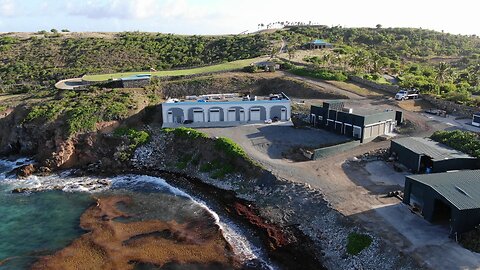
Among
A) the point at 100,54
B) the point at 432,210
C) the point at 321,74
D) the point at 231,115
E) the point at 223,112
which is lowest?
the point at 432,210

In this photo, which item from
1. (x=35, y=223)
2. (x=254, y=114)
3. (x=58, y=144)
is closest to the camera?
(x=35, y=223)

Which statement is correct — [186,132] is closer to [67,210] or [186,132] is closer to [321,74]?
[67,210]

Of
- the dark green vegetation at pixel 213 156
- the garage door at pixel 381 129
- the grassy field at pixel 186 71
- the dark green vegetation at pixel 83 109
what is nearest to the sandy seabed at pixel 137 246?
the dark green vegetation at pixel 213 156

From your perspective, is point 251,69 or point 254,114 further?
point 251,69

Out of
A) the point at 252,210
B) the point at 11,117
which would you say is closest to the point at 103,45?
the point at 11,117

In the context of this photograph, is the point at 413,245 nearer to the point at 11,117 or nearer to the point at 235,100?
the point at 235,100

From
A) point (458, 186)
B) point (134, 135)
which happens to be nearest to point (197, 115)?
point (134, 135)

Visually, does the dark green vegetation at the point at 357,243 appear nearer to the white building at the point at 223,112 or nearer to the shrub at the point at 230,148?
the shrub at the point at 230,148
